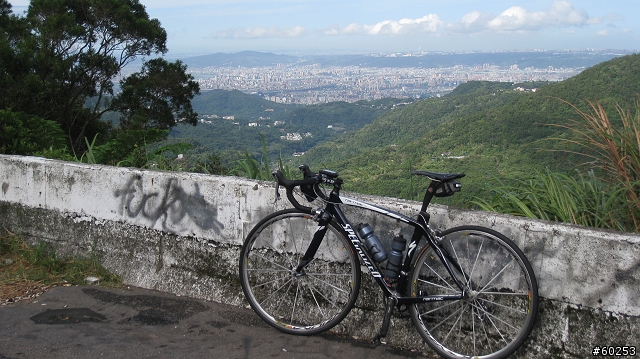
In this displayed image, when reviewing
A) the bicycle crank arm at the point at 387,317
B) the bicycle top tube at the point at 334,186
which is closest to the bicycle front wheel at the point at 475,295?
the bicycle crank arm at the point at 387,317

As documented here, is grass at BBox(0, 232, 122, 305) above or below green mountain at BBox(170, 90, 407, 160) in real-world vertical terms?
above

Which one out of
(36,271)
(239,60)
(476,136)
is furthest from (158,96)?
(239,60)

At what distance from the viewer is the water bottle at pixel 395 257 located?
3309 mm

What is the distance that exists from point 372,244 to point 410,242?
0.74 ft

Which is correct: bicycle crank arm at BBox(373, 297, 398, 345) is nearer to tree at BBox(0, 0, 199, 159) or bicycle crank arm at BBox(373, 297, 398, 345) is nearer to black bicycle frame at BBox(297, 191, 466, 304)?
black bicycle frame at BBox(297, 191, 466, 304)

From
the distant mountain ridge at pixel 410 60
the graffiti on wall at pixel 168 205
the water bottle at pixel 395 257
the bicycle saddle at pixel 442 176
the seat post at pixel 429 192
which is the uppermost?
the distant mountain ridge at pixel 410 60

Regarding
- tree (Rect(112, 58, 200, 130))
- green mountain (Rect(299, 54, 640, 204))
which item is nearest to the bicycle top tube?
green mountain (Rect(299, 54, 640, 204))

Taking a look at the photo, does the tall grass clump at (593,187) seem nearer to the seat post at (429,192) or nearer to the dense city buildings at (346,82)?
the seat post at (429,192)

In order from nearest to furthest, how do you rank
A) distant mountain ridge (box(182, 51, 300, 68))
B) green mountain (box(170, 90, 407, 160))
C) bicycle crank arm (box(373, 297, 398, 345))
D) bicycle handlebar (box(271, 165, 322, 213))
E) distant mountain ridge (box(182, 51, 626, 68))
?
bicycle crank arm (box(373, 297, 398, 345))
bicycle handlebar (box(271, 165, 322, 213))
green mountain (box(170, 90, 407, 160))
distant mountain ridge (box(182, 51, 626, 68))
distant mountain ridge (box(182, 51, 300, 68))

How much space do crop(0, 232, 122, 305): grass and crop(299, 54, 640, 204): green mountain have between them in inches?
92.6

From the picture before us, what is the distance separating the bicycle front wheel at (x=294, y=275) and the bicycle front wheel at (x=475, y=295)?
1.70 ft

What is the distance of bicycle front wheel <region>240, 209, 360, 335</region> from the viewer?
366 centimetres

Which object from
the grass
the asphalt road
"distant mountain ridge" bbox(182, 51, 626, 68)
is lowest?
the asphalt road

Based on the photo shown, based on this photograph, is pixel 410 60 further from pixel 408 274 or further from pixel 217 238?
pixel 408 274
